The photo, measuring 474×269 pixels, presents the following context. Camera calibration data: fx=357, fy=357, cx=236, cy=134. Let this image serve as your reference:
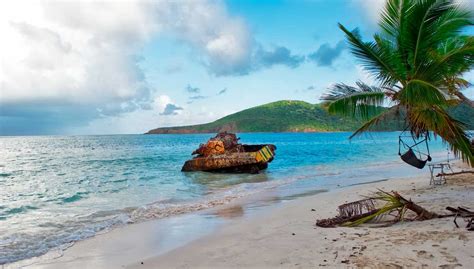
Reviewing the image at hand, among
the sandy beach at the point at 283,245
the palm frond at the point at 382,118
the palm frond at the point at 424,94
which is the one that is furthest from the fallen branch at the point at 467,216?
the palm frond at the point at 382,118

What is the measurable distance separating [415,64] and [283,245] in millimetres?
5450

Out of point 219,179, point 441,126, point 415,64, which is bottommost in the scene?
point 219,179

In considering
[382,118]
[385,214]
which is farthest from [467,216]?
[382,118]

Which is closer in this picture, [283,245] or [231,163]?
[283,245]

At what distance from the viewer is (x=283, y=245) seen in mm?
6289

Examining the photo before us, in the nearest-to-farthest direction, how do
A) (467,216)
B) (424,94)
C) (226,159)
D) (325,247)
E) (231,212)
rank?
(325,247) < (467,216) < (424,94) < (231,212) < (226,159)

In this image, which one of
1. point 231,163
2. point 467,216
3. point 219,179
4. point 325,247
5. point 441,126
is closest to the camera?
point 325,247

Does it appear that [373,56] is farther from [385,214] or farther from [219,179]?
[219,179]

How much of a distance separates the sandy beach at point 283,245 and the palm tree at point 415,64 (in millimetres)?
2112

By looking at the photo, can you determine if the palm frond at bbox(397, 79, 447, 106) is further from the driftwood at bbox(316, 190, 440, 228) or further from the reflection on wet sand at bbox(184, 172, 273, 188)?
the reflection on wet sand at bbox(184, 172, 273, 188)

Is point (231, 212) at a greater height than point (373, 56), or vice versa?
point (373, 56)

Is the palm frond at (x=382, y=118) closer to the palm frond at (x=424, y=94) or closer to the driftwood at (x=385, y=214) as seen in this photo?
the palm frond at (x=424, y=94)

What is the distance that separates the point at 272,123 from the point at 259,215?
579ft

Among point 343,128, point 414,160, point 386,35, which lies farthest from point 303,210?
point 343,128
